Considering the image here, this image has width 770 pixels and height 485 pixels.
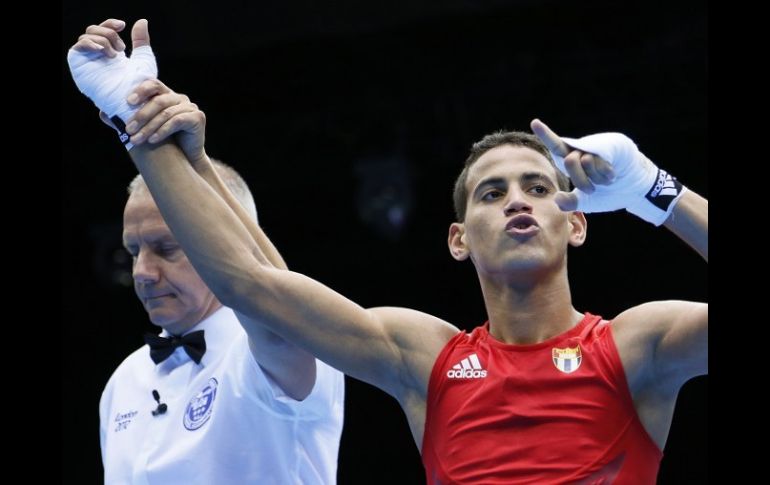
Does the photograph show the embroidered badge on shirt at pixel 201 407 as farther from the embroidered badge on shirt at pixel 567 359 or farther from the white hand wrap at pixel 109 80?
the embroidered badge on shirt at pixel 567 359

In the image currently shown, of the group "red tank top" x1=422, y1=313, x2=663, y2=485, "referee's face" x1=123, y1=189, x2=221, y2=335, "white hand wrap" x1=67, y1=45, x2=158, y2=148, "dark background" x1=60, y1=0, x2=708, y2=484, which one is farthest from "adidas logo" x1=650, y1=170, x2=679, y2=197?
"dark background" x1=60, y1=0, x2=708, y2=484

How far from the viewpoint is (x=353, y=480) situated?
7.34m

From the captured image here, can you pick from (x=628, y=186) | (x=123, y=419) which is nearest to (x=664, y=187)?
(x=628, y=186)

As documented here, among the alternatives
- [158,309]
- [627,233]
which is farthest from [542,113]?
[158,309]

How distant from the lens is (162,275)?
3.53m

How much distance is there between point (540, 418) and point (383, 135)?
14.0 feet

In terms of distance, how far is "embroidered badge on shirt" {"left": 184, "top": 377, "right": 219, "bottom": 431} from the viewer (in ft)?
10.9

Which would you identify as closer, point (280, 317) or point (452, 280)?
point (280, 317)

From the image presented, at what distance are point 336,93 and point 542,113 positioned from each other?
1235mm

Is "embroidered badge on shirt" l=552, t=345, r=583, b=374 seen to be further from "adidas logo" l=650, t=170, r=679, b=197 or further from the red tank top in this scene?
"adidas logo" l=650, t=170, r=679, b=197

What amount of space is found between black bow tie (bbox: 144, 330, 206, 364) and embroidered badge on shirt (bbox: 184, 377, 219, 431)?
0.14 metres

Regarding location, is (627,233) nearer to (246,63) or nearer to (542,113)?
(542,113)

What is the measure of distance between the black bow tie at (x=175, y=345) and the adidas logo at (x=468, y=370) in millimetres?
926

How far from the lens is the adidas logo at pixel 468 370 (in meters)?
2.91
